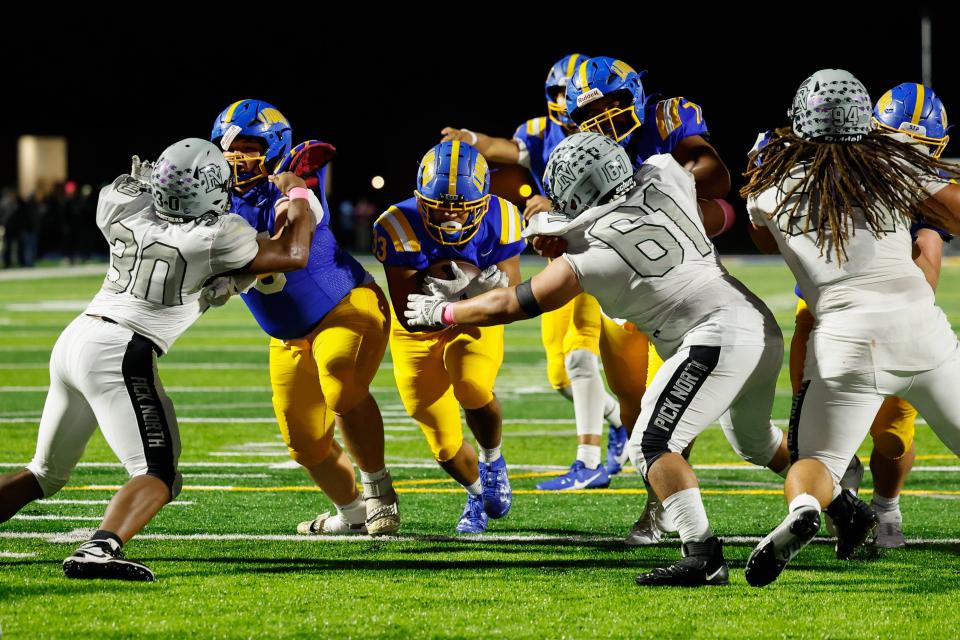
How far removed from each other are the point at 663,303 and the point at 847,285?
54 centimetres

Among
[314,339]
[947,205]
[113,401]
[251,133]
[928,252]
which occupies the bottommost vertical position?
[314,339]

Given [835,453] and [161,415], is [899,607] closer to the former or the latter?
[835,453]

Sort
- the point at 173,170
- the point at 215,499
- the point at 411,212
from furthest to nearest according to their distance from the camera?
1. the point at 215,499
2. the point at 411,212
3. the point at 173,170

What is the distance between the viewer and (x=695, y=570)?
13.2 feet

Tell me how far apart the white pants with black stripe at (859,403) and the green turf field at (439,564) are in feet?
1.40

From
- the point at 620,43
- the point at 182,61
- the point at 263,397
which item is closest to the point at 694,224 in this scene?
the point at 263,397

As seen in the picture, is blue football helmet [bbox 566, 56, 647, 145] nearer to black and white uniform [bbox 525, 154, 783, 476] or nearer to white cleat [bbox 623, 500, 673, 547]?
black and white uniform [bbox 525, 154, 783, 476]

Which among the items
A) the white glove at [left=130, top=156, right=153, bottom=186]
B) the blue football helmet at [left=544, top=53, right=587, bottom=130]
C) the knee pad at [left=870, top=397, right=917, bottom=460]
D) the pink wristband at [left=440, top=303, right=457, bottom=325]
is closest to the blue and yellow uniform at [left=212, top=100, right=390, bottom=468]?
the white glove at [left=130, top=156, right=153, bottom=186]

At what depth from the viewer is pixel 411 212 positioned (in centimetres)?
522

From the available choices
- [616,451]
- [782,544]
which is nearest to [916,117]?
[782,544]

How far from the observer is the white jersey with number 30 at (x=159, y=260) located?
4.18m

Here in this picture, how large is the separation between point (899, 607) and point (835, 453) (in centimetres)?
46

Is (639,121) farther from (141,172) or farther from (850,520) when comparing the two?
(141,172)

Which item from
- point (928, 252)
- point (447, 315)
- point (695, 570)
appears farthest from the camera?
point (928, 252)
